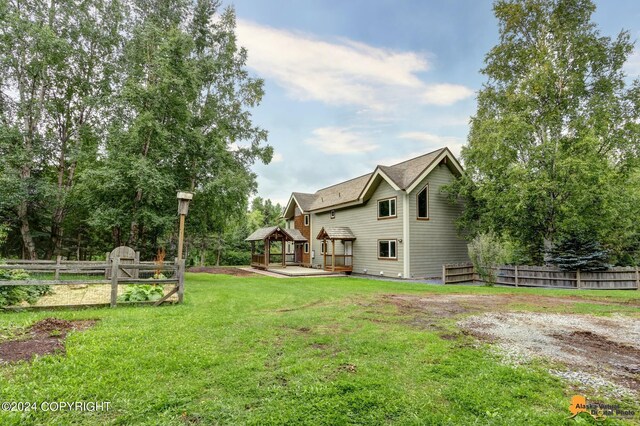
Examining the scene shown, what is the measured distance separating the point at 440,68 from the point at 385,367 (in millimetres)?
19221

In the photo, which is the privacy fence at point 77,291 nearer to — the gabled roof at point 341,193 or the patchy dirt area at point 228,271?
the patchy dirt area at point 228,271

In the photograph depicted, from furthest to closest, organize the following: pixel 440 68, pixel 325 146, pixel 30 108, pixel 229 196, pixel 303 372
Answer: pixel 325 146 → pixel 440 68 → pixel 229 196 → pixel 30 108 → pixel 303 372

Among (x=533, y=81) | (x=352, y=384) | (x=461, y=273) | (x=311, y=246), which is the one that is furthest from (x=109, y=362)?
(x=311, y=246)

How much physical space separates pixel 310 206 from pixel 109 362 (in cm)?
2433

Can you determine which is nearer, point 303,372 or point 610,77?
point 303,372

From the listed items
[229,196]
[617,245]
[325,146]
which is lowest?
[617,245]

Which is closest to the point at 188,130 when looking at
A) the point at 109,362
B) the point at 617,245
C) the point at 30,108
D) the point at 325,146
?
the point at 30,108

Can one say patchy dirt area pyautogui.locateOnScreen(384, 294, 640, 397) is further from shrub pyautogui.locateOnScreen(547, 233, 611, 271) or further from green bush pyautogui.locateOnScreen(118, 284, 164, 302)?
green bush pyautogui.locateOnScreen(118, 284, 164, 302)

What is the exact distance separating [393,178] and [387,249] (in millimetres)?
4374

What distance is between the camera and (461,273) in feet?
54.2

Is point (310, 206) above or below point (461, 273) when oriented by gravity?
above

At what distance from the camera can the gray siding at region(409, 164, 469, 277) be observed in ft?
59.0

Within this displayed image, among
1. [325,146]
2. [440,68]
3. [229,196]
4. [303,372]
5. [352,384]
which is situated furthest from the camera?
[325,146]

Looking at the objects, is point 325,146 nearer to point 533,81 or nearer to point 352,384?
point 533,81
